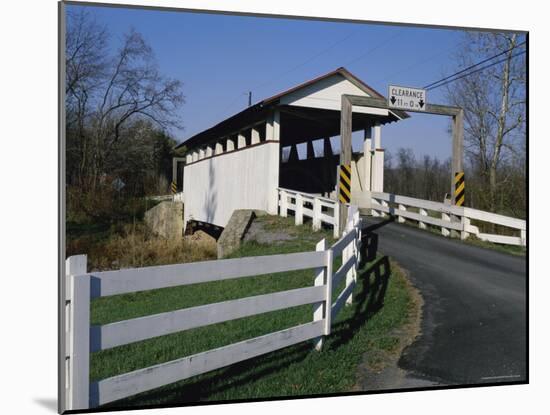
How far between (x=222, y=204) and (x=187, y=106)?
1.52m

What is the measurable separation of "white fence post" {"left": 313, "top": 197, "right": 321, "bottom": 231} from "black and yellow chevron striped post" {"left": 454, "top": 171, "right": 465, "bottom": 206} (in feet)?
7.01

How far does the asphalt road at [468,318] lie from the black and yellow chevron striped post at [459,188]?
69 cm

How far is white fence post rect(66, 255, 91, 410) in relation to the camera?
2.96 meters

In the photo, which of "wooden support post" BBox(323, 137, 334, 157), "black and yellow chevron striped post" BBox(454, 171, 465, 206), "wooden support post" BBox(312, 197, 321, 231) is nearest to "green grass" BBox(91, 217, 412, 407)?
"black and yellow chevron striped post" BBox(454, 171, 465, 206)

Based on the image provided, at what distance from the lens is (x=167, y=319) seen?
3400 mm

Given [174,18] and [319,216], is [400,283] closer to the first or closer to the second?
[319,216]

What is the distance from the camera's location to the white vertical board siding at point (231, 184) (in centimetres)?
531

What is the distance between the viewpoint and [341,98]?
6.38m

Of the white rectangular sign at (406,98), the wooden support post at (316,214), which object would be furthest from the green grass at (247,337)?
the white rectangular sign at (406,98)

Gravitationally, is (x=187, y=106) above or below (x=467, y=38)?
below

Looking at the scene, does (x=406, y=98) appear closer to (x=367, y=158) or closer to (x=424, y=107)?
(x=424, y=107)

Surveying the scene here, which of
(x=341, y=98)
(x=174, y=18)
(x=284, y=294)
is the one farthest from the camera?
(x=341, y=98)

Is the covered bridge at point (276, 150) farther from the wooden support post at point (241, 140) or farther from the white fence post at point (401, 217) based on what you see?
the white fence post at point (401, 217)

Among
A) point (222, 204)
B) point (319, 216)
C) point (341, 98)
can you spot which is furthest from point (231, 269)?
point (319, 216)
